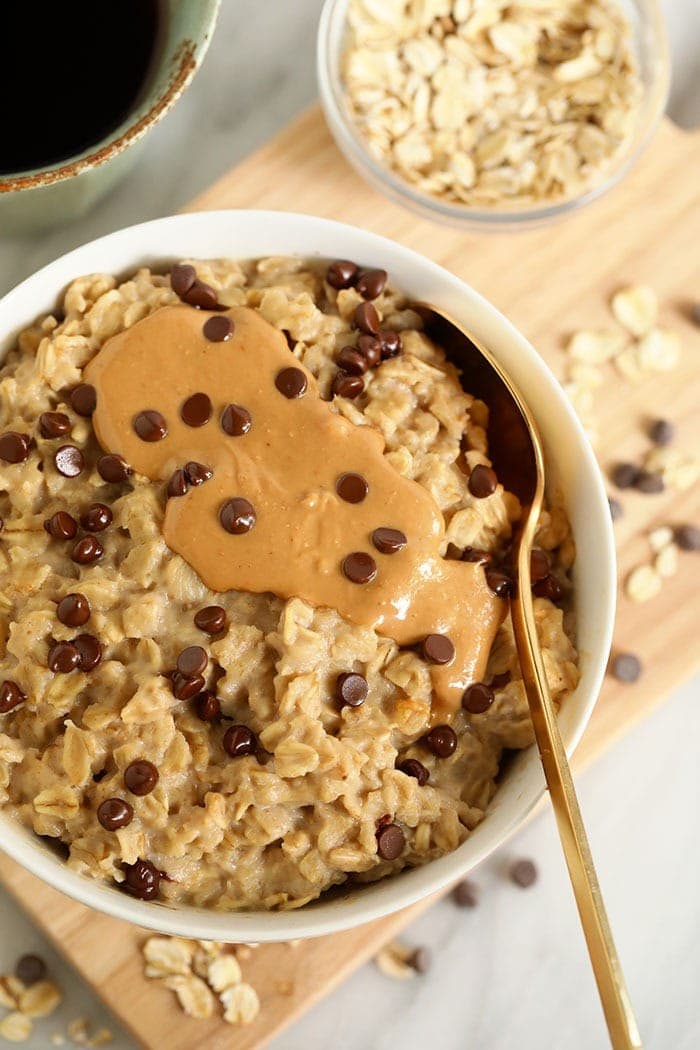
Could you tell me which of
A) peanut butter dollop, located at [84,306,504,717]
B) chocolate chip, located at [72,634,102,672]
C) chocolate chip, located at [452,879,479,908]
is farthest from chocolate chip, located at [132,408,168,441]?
chocolate chip, located at [452,879,479,908]

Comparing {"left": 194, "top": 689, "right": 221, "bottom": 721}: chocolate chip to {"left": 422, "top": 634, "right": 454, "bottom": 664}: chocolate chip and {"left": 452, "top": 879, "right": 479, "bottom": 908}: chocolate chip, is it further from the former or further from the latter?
{"left": 452, "top": 879, "right": 479, "bottom": 908}: chocolate chip

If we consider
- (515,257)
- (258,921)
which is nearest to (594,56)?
(515,257)

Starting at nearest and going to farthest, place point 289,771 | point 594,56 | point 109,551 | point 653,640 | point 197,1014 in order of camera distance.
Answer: point 289,771 → point 109,551 → point 197,1014 → point 653,640 → point 594,56

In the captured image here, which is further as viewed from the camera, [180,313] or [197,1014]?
[197,1014]

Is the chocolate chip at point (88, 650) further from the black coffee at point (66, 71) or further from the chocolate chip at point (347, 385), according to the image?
the black coffee at point (66, 71)

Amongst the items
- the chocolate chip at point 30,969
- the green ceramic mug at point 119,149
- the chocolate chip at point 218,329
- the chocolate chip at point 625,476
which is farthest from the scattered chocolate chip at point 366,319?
the chocolate chip at point 30,969

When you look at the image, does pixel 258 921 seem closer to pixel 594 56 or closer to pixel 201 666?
pixel 201 666
